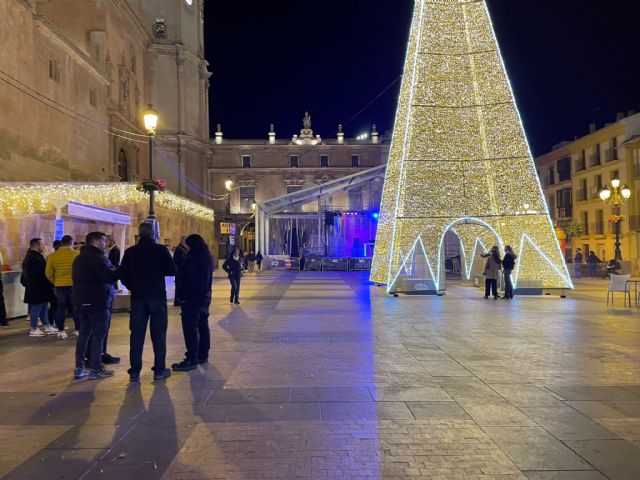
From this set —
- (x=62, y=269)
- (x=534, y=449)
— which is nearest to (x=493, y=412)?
(x=534, y=449)

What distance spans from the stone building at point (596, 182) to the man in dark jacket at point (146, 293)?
29994 millimetres

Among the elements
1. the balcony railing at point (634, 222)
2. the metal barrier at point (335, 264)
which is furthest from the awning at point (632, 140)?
the metal barrier at point (335, 264)

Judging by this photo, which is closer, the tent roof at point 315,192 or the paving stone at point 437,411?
the paving stone at point 437,411

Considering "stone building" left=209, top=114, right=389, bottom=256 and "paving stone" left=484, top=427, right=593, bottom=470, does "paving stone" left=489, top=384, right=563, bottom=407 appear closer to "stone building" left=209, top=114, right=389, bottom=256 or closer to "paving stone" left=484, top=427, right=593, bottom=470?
"paving stone" left=484, top=427, right=593, bottom=470

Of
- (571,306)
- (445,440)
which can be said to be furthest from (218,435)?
(571,306)

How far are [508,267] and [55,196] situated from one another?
13249mm

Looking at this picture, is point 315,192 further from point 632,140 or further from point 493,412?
point 493,412

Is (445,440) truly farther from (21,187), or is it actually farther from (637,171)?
(637,171)

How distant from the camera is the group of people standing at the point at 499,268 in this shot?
45.5 feet

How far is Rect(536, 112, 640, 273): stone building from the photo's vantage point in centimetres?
3516

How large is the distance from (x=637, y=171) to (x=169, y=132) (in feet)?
131

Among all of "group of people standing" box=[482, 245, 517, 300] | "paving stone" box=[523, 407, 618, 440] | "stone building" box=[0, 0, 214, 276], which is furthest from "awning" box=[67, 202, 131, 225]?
"paving stone" box=[523, 407, 618, 440]

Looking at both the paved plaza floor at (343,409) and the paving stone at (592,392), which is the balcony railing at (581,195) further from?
the paving stone at (592,392)

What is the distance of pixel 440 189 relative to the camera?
14.5m
